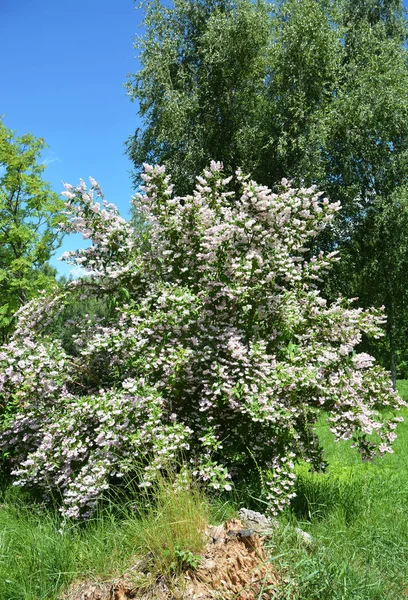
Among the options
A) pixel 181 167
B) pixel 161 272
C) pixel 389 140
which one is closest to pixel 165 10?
pixel 181 167

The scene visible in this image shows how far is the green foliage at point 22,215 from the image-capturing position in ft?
42.0

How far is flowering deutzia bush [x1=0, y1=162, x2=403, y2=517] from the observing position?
171 inches

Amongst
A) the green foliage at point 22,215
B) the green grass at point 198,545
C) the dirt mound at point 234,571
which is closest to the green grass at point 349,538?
the green grass at point 198,545

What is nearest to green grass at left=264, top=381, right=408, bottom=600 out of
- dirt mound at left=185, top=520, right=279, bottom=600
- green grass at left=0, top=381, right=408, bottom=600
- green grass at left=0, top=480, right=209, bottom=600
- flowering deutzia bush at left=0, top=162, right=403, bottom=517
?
green grass at left=0, top=381, right=408, bottom=600

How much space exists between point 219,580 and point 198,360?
1855mm

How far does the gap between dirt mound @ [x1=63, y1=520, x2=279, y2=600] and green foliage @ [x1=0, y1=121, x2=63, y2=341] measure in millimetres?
10144

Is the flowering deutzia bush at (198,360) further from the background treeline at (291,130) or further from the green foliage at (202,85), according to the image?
the green foliage at (202,85)

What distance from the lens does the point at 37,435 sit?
5.12 m

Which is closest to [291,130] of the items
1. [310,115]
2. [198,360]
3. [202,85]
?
[310,115]

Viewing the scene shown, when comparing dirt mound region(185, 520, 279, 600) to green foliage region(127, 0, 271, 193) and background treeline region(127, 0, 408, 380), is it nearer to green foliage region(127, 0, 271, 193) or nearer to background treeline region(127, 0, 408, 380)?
background treeline region(127, 0, 408, 380)

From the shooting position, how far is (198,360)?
454 centimetres

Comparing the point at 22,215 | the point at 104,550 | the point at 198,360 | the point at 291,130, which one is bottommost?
the point at 104,550

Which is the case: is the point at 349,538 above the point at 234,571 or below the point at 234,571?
above

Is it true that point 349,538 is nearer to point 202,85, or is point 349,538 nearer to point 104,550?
point 104,550
